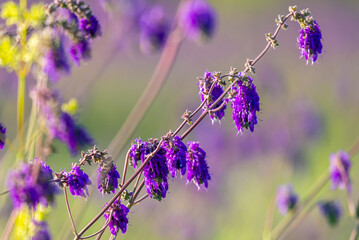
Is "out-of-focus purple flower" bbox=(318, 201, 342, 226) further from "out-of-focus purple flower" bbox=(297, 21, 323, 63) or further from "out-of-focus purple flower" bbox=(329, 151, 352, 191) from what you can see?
"out-of-focus purple flower" bbox=(297, 21, 323, 63)

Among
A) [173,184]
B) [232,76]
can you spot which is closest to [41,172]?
[232,76]

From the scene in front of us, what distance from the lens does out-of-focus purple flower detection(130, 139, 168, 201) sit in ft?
8.96

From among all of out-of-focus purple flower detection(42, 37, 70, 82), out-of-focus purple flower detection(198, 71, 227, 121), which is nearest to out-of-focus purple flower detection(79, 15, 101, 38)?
out-of-focus purple flower detection(42, 37, 70, 82)

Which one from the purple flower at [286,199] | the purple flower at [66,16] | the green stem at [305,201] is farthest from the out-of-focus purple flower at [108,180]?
the purple flower at [286,199]

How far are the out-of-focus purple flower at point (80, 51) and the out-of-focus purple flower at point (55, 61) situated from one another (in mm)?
53

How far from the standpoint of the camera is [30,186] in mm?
2406

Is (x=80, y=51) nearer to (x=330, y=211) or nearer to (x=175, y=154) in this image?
(x=175, y=154)

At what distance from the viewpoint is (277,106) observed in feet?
29.5

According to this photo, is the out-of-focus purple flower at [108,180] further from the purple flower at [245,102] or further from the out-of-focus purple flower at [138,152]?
the purple flower at [245,102]

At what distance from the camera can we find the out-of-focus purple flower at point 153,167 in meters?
2.73

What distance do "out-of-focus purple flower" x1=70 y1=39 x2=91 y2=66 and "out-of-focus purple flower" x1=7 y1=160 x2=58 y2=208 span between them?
0.83m

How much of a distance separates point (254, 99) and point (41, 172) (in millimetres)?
998

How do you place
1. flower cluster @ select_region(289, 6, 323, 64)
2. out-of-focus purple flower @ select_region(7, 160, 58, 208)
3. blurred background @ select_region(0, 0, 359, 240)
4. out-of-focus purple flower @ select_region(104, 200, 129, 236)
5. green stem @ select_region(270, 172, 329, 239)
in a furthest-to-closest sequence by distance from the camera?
blurred background @ select_region(0, 0, 359, 240) → green stem @ select_region(270, 172, 329, 239) → flower cluster @ select_region(289, 6, 323, 64) → out-of-focus purple flower @ select_region(104, 200, 129, 236) → out-of-focus purple flower @ select_region(7, 160, 58, 208)

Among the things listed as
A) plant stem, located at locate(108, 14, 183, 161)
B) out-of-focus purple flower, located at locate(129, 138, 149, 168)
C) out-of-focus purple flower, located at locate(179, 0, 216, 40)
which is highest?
out-of-focus purple flower, located at locate(179, 0, 216, 40)
